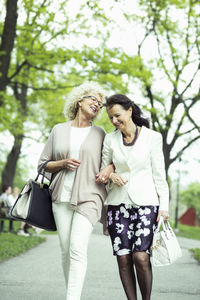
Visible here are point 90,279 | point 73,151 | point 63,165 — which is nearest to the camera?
point 63,165

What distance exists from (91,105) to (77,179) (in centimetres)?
78

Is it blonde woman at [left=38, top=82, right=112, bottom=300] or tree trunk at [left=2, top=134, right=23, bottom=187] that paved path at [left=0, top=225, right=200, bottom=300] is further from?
tree trunk at [left=2, top=134, right=23, bottom=187]

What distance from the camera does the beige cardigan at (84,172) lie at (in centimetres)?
427

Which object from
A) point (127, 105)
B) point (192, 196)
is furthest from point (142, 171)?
point (192, 196)

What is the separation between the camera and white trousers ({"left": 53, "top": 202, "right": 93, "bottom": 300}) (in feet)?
13.2

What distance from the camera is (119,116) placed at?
429 cm

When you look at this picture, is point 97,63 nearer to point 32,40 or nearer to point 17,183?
point 32,40

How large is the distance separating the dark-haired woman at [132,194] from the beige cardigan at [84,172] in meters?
0.11

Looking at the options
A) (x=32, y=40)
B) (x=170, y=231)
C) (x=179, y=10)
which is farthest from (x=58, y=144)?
(x=179, y=10)

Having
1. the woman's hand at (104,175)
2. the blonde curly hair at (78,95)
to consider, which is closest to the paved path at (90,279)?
the woman's hand at (104,175)

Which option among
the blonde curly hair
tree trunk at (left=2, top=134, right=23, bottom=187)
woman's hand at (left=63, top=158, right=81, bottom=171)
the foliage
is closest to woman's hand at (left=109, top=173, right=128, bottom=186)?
woman's hand at (left=63, top=158, right=81, bottom=171)

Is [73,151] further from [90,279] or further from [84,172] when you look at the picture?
[90,279]

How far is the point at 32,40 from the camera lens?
530 inches

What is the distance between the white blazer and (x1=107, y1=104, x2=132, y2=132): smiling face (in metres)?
0.14
